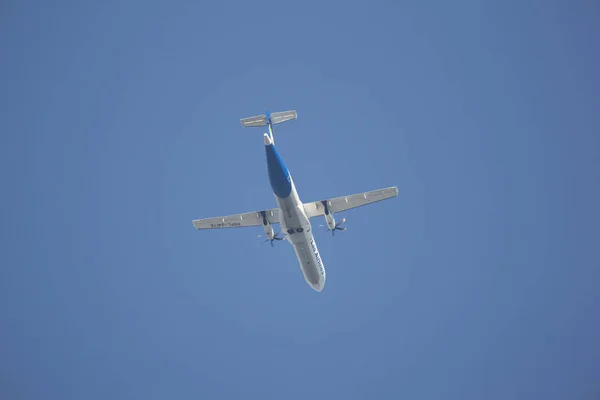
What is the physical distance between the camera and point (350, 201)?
4478 centimetres

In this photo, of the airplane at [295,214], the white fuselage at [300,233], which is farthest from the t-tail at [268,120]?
the white fuselage at [300,233]

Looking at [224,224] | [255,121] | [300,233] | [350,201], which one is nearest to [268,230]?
[300,233]

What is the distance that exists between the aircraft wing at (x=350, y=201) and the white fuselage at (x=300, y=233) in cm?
91

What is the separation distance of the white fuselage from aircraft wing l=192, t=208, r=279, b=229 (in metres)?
1.41

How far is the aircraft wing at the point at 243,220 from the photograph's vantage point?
4591 centimetres

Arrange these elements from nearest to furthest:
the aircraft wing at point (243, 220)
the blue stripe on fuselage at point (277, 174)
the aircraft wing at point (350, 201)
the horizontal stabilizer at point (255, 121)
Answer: the blue stripe on fuselage at point (277, 174) < the aircraft wing at point (350, 201) < the horizontal stabilizer at point (255, 121) < the aircraft wing at point (243, 220)

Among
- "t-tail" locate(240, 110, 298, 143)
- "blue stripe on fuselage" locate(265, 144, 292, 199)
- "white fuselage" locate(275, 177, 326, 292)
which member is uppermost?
"t-tail" locate(240, 110, 298, 143)

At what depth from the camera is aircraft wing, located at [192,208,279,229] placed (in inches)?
1807

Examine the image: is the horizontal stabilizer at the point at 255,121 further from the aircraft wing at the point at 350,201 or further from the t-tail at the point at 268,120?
the aircraft wing at the point at 350,201

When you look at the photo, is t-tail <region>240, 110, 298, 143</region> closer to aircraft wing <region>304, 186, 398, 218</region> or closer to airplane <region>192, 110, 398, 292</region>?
airplane <region>192, 110, 398, 292</region>

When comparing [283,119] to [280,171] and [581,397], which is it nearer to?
[280,171]

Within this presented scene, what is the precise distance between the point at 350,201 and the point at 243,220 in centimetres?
767

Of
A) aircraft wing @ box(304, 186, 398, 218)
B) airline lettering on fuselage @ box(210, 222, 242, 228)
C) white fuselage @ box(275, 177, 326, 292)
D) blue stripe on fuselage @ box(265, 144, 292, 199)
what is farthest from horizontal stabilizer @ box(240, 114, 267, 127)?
airline lettering on fuselage @ box(210, 222, 242, 228)

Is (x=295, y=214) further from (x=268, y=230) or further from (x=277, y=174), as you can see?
(x=277, y=174)
